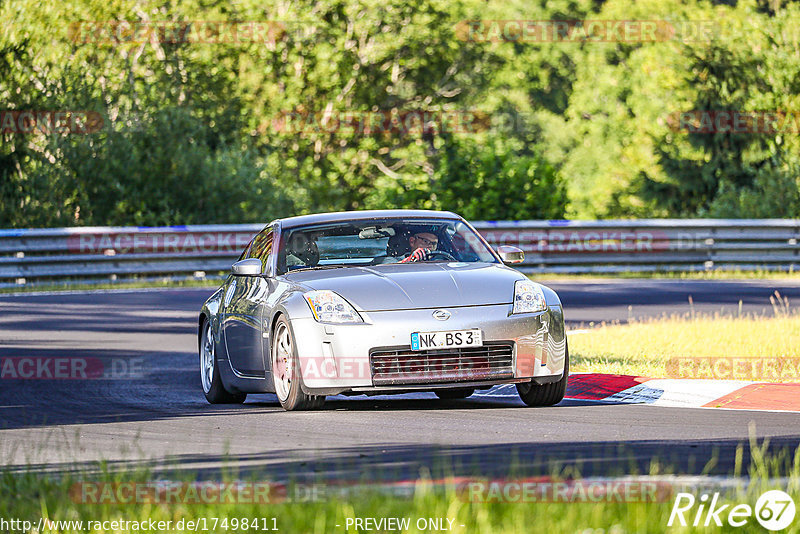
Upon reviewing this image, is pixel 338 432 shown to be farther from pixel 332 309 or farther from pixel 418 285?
pixel 418 285

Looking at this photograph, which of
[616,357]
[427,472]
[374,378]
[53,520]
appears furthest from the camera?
[616,357]

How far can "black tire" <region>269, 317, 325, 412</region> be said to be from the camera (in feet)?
31.9

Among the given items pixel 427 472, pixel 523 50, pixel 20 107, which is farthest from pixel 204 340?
pixel 523 50

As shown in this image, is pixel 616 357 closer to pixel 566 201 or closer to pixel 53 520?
pixel 53 520

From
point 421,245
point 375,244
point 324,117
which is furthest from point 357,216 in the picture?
point 324,117

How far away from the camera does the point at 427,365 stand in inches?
374

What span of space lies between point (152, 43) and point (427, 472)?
1399 inches

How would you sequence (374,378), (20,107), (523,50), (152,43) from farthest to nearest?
(523,50) → (152,43) → (20,107) → (374,378)

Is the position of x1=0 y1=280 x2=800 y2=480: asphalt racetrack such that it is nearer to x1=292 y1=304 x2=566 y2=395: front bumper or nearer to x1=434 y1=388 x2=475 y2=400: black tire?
x1=434 y1=388 x2=475 y2=400: black tire

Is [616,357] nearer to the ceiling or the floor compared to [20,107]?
nearer to the floor

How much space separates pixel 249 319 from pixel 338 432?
7.13ft

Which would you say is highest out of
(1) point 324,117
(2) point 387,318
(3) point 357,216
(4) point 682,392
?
(1) point 324,117

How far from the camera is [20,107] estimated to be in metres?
30.1

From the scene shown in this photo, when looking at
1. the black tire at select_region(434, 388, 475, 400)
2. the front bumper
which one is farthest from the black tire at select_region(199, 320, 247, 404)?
the front bumper
